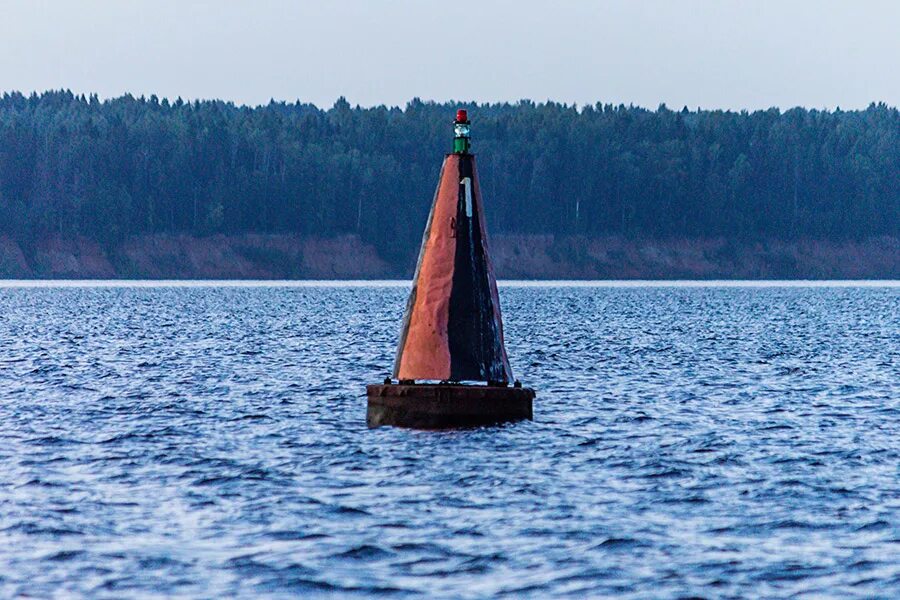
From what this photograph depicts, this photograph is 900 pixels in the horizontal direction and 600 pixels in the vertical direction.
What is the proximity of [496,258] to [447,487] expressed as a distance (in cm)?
16117

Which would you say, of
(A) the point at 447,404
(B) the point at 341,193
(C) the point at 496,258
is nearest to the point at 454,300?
(A) the point at 447,404

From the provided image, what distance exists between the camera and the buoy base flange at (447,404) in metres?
23.1

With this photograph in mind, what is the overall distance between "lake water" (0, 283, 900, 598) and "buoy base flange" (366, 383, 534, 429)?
217 mm

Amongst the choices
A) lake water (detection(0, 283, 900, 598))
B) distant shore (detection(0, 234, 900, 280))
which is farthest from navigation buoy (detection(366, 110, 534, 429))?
distant shore (detection(0, 234, 900, 280))

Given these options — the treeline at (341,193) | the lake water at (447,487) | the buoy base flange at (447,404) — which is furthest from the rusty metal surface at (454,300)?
the treeline at (341,193)

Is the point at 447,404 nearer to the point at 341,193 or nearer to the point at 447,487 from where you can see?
the point at 447,487

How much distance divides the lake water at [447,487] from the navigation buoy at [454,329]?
39 cm

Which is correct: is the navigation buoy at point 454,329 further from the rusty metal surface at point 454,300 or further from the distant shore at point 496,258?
the distant shore at point 496,258

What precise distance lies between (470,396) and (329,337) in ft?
125

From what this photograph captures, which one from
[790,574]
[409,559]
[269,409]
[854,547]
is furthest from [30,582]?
[269,409]

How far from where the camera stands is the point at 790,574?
14.7m

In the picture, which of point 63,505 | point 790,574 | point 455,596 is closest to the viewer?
point 455,596

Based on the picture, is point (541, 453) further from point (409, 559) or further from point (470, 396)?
point (409, 559)

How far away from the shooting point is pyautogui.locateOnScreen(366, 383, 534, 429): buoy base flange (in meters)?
23.1
